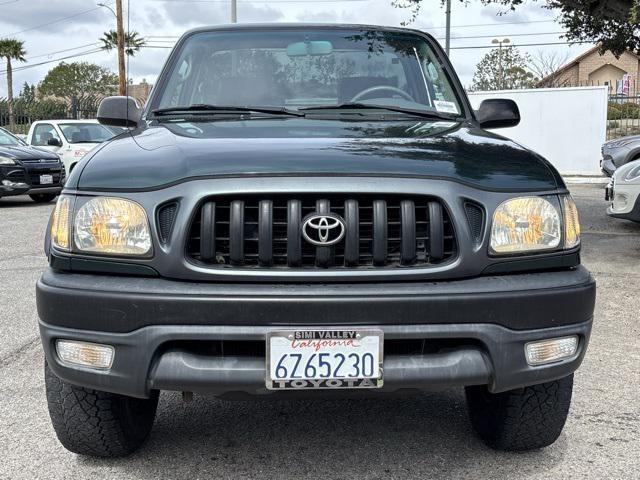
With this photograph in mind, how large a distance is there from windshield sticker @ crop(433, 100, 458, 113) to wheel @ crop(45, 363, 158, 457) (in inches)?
78.6

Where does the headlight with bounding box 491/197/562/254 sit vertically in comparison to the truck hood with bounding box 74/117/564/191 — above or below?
below

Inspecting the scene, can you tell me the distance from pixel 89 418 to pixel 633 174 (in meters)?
7.03

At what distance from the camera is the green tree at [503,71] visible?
3581 centimetres

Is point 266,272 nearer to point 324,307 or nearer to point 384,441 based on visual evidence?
point 324,307

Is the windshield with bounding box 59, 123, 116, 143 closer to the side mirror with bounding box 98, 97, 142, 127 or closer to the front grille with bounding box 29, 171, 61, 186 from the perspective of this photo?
the front grille with bounding box 29, 171, 61, 186

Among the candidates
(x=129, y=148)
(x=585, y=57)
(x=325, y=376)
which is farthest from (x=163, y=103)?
(x=585, y=57)

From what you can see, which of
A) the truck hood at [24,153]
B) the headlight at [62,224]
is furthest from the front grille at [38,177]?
the headlight at [62,224]

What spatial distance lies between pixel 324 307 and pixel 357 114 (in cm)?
135

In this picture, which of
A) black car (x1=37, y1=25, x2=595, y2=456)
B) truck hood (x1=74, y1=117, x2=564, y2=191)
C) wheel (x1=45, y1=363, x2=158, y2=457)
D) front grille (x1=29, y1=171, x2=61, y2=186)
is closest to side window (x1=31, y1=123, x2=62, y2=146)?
front grille (x1=29, y1=171, x2=61, y2=186)

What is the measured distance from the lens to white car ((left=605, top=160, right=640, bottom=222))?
782 cm

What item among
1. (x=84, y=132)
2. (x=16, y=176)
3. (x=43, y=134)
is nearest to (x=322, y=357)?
(x=16, y=176)

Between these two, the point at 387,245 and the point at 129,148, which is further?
the point at 129,148

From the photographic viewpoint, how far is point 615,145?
38.9 ft

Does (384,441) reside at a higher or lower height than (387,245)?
lower
